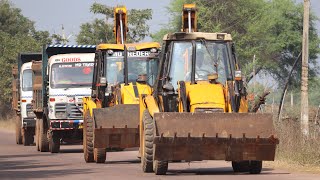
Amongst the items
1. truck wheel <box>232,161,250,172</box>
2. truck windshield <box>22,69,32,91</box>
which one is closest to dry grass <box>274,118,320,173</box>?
truck wheel <box>232,161,250,172</box>

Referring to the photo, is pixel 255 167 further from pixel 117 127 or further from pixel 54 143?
pixel 54 143

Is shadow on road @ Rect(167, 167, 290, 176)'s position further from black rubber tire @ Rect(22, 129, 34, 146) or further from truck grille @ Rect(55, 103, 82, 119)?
black rubber tire @ Rect(22, 129, 34, 146)

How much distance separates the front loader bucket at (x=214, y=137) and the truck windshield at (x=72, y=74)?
12.5 meters

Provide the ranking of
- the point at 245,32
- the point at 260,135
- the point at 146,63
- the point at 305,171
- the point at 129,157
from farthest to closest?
1. the point at 245,32
2. the point at 129,157
3. the point at 146,63
4. the point at 305,171
5. the point at 260,135

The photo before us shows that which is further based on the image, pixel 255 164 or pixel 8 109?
pixel 8 109

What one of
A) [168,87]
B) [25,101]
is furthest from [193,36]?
[25,101]

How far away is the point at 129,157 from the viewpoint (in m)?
30.1

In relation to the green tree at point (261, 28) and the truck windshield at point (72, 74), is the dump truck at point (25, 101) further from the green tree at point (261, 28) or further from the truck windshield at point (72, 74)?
the green tree at point (261, 28)

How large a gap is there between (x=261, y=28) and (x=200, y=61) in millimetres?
50345

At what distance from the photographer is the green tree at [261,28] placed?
225 ft

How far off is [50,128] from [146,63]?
6.19m

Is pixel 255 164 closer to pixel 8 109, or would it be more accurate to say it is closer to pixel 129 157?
→ pixel 129 157

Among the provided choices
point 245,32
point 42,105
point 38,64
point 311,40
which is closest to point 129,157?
point 42,105

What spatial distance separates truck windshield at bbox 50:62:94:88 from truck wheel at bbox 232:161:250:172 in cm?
1119
